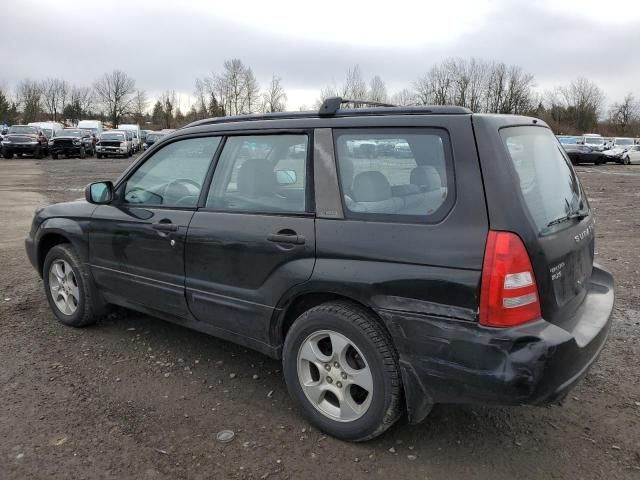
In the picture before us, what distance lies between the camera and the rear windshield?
8.42 feet

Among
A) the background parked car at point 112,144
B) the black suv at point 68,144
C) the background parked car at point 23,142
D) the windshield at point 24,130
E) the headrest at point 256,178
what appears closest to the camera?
the headrest at point 256,178

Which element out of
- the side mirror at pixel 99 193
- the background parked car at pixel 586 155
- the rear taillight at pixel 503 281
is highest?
the background parked car at pixel 586 155

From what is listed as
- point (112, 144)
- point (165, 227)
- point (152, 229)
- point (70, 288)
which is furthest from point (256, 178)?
point (112, 144)

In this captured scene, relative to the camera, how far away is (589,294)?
122 inches

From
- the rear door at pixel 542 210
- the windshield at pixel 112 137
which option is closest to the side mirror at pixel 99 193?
the rear door at pixel 542 210

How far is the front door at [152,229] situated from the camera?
3.58 m

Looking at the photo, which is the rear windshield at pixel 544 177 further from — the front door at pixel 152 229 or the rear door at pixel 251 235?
the front door at pixel 152 229

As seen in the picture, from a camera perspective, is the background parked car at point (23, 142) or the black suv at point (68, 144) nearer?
the background parked car at point (23, 142)

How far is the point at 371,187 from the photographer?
2.84 metres

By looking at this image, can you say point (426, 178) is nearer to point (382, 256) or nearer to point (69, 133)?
point (382, 256)

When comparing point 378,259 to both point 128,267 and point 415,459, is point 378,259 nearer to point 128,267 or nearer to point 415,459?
point 415,459

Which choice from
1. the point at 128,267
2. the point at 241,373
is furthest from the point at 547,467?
the point at 128,267

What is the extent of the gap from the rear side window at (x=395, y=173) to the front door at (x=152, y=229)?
1096mm

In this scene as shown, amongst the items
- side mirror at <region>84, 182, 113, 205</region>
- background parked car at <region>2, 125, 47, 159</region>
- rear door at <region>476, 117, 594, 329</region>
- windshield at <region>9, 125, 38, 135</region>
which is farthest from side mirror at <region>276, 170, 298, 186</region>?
windshield at <region>9, 125, 38, 135</region>
